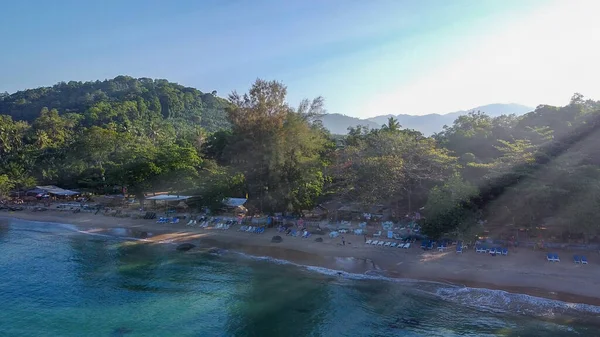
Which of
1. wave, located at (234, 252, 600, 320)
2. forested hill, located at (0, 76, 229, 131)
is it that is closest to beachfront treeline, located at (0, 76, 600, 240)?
wave, located at (234, 252, 600, 320)

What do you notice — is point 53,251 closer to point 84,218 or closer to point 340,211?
point 84,218

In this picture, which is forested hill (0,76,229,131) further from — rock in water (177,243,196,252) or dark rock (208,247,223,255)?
dark rock (208,247,223,255)

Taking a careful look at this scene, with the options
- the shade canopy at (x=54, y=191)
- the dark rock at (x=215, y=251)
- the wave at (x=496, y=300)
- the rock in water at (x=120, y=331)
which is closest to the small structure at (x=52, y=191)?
the shade canopy at (x=54, y=191)

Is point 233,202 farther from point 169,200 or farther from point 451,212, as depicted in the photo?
point 451,212

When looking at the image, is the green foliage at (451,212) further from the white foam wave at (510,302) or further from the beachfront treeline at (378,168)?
the white foam wave at (510,302)

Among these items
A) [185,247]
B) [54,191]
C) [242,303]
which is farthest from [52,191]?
[242,303]

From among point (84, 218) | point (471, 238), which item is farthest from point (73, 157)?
point (471, 238)
